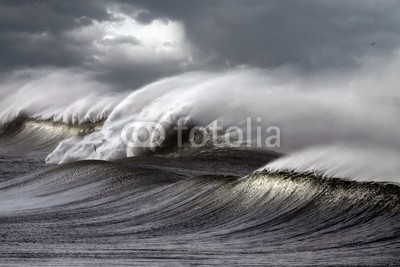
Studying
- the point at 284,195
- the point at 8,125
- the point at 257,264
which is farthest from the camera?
the point at 8,125

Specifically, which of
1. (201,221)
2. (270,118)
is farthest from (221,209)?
(270,118)

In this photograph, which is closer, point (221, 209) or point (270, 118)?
point (221, 209)

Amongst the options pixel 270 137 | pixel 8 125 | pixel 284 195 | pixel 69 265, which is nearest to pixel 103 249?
pixel 69 265

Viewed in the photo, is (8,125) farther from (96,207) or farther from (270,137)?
(96,207)

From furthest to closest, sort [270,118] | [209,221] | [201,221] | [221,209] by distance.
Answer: [270,118]
[221,209]
[201,221]
[209,221]

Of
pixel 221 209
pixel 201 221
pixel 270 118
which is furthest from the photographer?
pixel 270 118

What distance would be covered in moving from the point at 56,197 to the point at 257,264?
21.1 feet

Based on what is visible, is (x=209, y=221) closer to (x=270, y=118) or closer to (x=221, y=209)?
(x=221, y=209)

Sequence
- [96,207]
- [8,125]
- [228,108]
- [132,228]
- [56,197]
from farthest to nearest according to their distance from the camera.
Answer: [8,125], [228,108], [56,197], [96,207], [132,228]

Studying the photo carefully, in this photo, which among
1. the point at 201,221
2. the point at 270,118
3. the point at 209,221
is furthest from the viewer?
the point at 270,118

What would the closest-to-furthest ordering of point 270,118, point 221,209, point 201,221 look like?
point 201,221 < point 221,209 < point 270,118

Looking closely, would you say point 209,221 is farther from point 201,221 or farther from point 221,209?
point 221,209

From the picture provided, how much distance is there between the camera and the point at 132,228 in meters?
8.80

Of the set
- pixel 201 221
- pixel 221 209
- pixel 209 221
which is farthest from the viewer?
pixel 221 209
